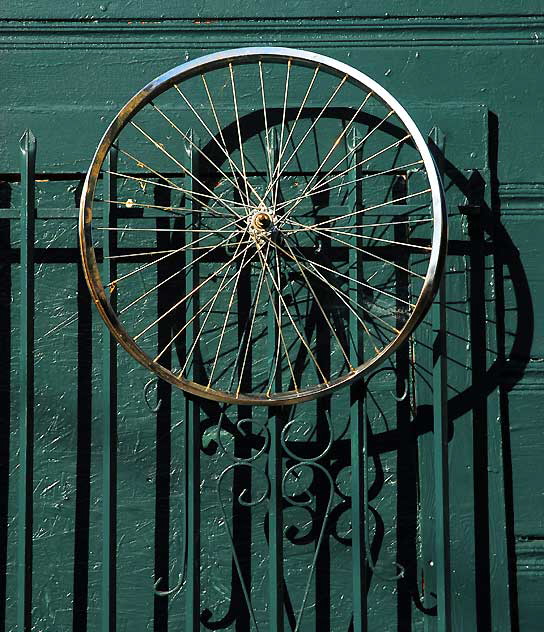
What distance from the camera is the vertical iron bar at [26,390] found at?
246cm

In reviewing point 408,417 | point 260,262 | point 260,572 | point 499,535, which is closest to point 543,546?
point 499,535

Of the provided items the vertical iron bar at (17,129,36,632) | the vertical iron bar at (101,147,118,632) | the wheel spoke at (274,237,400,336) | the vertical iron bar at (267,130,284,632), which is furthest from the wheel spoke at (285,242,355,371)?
the vertical iron bar at (17,129,36,632)

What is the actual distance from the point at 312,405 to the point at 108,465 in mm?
→ 599

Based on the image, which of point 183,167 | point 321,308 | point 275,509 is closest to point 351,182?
point 321,308

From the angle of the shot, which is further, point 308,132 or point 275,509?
point 308,132

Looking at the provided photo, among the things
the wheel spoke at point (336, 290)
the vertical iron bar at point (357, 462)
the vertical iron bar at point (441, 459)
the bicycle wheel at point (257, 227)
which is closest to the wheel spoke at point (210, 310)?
the bicycle wheel at point (257, 227)

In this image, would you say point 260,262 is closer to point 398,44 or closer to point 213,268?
point 213,268

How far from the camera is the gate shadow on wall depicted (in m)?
2.63

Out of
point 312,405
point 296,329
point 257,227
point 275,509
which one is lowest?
point 275,509

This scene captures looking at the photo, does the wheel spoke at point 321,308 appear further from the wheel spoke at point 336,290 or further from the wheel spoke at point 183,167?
the wheel spoke at point 183,167

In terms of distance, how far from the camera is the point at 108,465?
2.47 m

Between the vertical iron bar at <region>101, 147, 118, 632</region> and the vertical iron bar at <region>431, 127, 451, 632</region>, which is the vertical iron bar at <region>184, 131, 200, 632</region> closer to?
the vertical iron bar at <region>101, 147, 118, 632</region>

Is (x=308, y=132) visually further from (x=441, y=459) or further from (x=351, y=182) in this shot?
(x=441, y=459)

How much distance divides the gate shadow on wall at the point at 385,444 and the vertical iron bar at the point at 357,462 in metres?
0.14
